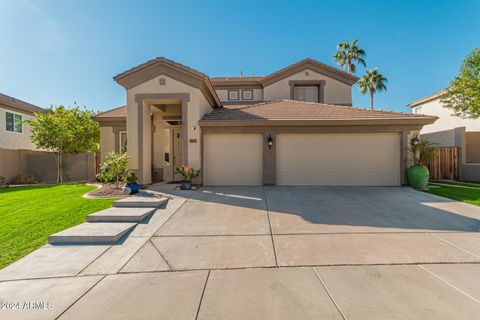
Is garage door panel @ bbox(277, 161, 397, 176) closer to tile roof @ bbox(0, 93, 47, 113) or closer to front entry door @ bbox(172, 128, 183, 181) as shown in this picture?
front entry door @ bbox(172, 128, 183, 181)

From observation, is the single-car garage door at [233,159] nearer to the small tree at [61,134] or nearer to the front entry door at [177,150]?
the front entry door at [177,150]

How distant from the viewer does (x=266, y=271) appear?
3156mm

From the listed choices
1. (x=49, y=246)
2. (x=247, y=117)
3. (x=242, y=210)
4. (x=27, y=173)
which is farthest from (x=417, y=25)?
(x=27, y=173)

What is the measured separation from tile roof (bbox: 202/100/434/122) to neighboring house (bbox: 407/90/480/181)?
557 cm

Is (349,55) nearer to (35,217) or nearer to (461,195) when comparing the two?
(461,195)

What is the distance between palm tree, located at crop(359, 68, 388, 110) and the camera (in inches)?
1078

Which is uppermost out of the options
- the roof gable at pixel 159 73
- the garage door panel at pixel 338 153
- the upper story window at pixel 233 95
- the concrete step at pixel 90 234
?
the upper story window at pixel 233 95

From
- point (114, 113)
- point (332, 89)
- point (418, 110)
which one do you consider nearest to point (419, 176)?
point (332, 89)

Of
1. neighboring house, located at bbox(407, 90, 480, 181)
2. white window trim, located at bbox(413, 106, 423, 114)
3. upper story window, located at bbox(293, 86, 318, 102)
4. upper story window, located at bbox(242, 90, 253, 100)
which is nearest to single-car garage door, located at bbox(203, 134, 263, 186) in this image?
upper story window, located at bbox(293, 86, 318, 102)

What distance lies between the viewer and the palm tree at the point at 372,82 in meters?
27.4

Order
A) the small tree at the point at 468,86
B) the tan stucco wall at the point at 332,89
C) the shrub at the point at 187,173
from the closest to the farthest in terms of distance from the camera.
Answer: the shrub at the point at 187,173 → the small tree at the point at 468,86 → the tan stucco wall at the point at 332,89

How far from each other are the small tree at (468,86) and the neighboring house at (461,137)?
115 cm

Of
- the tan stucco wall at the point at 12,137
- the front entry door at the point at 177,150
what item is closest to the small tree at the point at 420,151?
the front entry door at the point at 177,150

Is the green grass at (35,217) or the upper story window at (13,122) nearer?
the green grass at (35,217)
